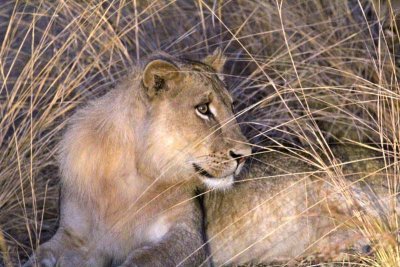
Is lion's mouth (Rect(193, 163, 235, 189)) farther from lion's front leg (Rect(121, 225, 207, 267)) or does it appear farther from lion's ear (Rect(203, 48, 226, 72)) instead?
lion's ear (Rect(203, 48, 226, 72))

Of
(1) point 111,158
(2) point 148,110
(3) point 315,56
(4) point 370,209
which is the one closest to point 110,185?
(1) point 111,158

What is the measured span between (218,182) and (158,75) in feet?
2.17

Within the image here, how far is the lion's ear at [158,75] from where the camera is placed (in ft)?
15.6

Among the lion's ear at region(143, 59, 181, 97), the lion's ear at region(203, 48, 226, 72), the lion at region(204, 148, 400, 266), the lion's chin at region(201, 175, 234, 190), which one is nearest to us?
the lion's ear at region(143, 59, 181, 97)

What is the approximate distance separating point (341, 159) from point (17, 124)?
236 centimetres

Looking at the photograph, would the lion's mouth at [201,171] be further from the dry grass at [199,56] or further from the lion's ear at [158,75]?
the lion's ear at [158,75]

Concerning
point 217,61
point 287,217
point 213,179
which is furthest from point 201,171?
point 217,61

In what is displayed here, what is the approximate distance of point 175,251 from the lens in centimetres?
477

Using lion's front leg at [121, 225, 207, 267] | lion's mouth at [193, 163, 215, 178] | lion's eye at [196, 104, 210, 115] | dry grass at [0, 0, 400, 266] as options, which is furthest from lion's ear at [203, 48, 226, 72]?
lion's front leg at [121, 225, 207, 267]

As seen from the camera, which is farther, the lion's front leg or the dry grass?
the dry grass

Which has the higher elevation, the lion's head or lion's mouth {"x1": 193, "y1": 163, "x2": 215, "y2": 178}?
the lion's head

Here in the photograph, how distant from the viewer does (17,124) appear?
253 inches

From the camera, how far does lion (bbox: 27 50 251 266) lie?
4.82 metres

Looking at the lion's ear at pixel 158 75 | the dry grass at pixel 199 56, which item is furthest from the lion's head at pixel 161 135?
the dry grass at pixel 199 56
